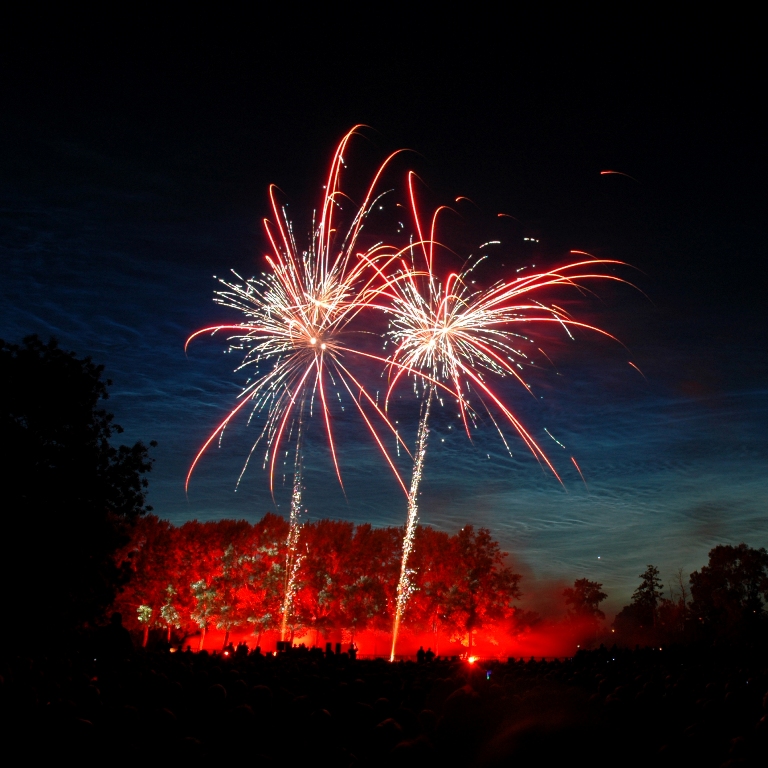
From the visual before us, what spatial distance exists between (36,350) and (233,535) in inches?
1627

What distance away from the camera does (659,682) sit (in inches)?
619

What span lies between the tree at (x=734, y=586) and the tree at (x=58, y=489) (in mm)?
51423

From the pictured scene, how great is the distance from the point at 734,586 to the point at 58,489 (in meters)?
56.3

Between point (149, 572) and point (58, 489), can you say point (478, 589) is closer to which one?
point (149, 572)

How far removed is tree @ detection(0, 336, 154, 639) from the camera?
22328 mm

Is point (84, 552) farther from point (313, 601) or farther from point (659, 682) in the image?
point (313, 601)

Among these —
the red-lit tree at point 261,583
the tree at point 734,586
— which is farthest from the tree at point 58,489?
the tree at point 734,586

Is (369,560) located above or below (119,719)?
above

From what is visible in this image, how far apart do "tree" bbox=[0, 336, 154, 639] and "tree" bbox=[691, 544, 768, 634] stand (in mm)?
51423

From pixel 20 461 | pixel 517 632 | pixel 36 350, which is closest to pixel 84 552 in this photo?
pixel 20 461

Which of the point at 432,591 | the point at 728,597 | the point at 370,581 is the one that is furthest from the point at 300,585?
the point at 728,597

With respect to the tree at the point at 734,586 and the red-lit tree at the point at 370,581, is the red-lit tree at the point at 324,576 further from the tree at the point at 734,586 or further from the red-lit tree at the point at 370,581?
the tree at the point at 734,586

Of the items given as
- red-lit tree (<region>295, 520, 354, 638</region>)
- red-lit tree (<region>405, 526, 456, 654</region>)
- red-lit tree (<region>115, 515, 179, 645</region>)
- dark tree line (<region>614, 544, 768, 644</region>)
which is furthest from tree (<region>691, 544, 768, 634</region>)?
red-lit tree (<region>115, 515, 179, 645</region>)

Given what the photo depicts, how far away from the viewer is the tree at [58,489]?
73.3 feet
